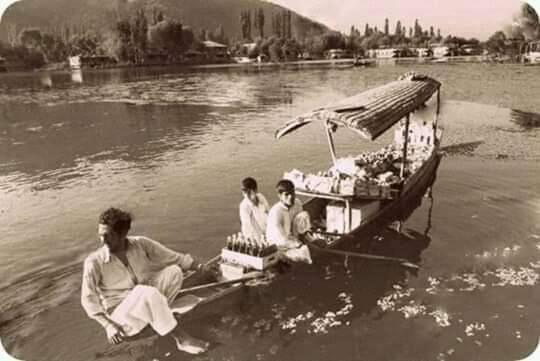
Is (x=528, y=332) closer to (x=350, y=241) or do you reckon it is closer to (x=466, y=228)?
(x=350, y=241)

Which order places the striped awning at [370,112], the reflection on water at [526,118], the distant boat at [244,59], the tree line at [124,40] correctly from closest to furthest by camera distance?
the striped awning at [370,112], the tree line at [124,40], the distant boat at [244,59], the reflection on water at [526,118]

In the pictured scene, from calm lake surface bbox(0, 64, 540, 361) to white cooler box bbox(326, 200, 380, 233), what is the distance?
22.2 inches

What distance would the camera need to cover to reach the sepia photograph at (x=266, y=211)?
631 centimetres

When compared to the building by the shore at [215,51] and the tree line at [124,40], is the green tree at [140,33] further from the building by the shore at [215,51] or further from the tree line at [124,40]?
the building by the shore at [215,51]

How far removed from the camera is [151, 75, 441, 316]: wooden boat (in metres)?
6.70

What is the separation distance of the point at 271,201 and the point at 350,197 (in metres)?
3.49

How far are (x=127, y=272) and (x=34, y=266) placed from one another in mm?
4569

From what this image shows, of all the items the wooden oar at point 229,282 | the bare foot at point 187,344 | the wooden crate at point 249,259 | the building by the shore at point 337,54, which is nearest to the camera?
the bare foot at point 187,344

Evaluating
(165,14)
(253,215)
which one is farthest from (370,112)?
(165,14)

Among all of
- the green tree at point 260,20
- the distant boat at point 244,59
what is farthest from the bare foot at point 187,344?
the distant boat at point 244,59

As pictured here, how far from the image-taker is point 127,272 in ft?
17.9

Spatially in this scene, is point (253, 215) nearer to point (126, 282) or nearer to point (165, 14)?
point (126, 282)

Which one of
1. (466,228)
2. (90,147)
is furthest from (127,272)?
(90,147)

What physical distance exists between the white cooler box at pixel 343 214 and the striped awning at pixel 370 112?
162cm
